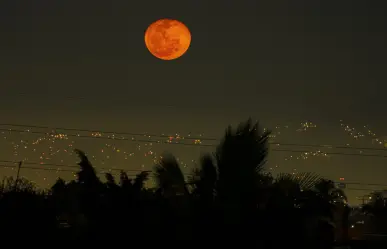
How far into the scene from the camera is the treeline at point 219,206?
1470 centimetres

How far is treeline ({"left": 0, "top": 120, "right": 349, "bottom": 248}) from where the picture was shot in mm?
14703

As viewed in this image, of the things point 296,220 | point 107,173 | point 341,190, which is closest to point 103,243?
point 107,173

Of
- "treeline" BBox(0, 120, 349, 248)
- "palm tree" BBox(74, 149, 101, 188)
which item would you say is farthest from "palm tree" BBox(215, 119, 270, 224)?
"palm tree" BBox(74, 149, 101, 188)

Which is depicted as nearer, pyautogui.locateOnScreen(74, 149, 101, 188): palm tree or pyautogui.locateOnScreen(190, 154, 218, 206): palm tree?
pyautogui.locateOnScreen(190, 154, 218, 206): palm tree

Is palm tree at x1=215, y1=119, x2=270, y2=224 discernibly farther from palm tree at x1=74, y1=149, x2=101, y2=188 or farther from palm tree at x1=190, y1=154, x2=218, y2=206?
palm tree at x1=74, y1=149, x2=101, y2=188

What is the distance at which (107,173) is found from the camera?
17.2 m

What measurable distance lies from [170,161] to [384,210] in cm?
3620

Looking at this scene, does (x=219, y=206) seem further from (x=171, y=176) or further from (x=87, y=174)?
(x=87, y=174)

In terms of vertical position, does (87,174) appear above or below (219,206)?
above

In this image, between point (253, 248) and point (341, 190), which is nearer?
point (253, 248)

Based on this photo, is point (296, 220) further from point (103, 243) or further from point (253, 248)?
point (103, 243)

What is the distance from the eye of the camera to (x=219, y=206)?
14.8 meters

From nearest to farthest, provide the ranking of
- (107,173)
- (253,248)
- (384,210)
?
(253,248)
(107,173)
(384,210)

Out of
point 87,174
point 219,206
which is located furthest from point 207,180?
point 87,174
